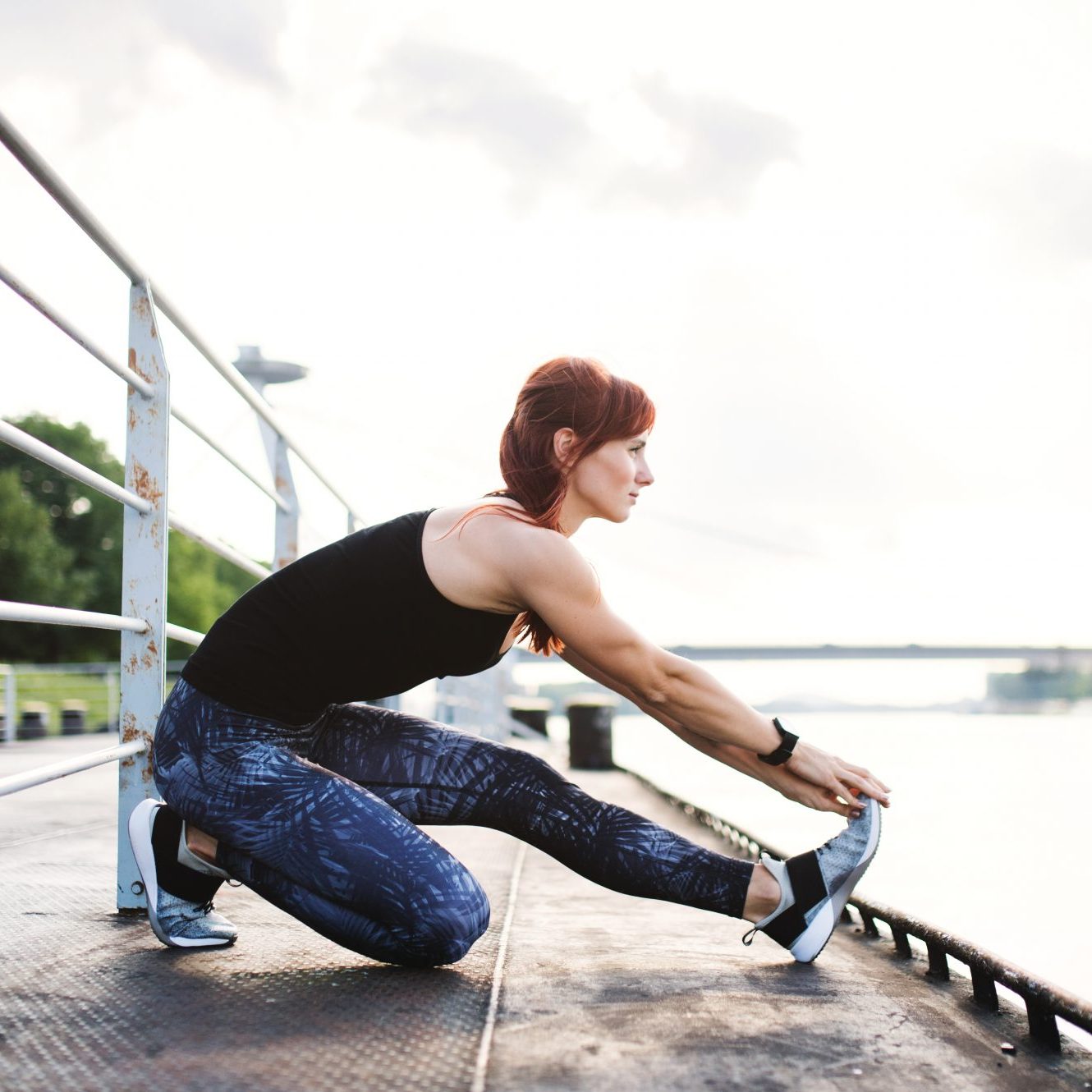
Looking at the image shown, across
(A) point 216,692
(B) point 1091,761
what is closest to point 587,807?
(A) point 216,692

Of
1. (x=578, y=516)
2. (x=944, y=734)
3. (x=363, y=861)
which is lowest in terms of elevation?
(x=944, y=734)

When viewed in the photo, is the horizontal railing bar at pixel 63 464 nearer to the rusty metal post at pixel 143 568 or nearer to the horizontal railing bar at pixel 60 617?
the rusty metal post at pixel 143 568

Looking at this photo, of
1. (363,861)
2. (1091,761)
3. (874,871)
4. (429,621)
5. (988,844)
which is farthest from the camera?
(1091,761)

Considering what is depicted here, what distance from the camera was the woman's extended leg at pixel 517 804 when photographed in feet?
5.63

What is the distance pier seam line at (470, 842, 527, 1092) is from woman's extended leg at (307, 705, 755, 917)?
0.17m

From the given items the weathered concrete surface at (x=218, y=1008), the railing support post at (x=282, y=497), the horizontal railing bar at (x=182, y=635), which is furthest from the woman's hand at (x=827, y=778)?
the railing support post at (x=282, y=497)

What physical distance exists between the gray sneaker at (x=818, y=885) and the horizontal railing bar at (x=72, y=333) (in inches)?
46.9

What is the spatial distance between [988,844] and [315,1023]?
14321 millimetres

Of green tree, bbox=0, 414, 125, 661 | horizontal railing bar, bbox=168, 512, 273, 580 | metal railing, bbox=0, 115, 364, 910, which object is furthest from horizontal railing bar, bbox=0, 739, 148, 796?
green tree, bbox=0, 414, 125, 661

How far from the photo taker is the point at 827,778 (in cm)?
173

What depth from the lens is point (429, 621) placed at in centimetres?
165

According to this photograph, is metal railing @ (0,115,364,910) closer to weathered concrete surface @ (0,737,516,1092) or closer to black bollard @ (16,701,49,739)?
weathered concrete surface @ (0,737,516,1092)

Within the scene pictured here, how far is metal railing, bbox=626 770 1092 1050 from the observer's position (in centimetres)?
132

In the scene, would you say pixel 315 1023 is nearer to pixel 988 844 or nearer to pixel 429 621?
pixel 429 621
